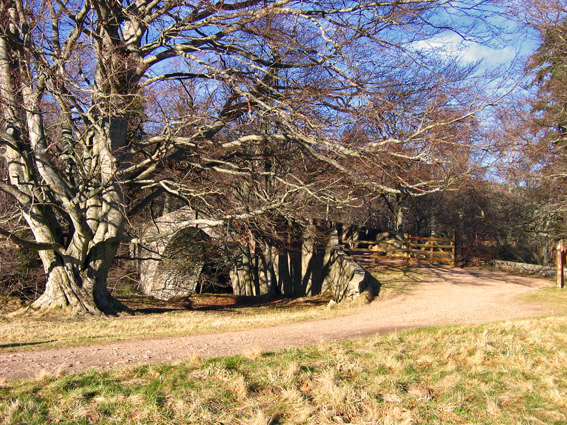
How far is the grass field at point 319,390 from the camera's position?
14.8 feet

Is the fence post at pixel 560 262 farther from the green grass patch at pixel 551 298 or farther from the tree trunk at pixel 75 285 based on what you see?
the tree trunk at pixel 75 285

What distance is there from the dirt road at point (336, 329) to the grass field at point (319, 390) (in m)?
0.71

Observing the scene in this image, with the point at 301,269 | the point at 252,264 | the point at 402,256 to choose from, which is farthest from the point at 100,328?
the point at 402,256

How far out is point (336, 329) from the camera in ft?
30.0

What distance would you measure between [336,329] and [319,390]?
4059 mm

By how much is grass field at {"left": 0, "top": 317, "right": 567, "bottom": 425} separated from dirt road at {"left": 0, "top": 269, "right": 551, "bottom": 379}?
712mm

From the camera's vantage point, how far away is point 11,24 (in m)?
11.1

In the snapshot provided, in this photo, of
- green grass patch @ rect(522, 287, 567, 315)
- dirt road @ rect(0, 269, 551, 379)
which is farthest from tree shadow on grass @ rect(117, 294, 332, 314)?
green grass patch @ rect(522, 287, 567, 315)

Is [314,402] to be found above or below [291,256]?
below

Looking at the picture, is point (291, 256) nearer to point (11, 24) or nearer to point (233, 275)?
point (233, 275)

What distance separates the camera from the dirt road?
6281mm

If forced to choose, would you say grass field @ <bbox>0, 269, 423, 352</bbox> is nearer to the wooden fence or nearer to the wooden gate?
the wooden gate

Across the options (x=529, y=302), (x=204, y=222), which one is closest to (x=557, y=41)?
(x=529, y=302)

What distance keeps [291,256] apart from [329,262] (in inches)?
101
